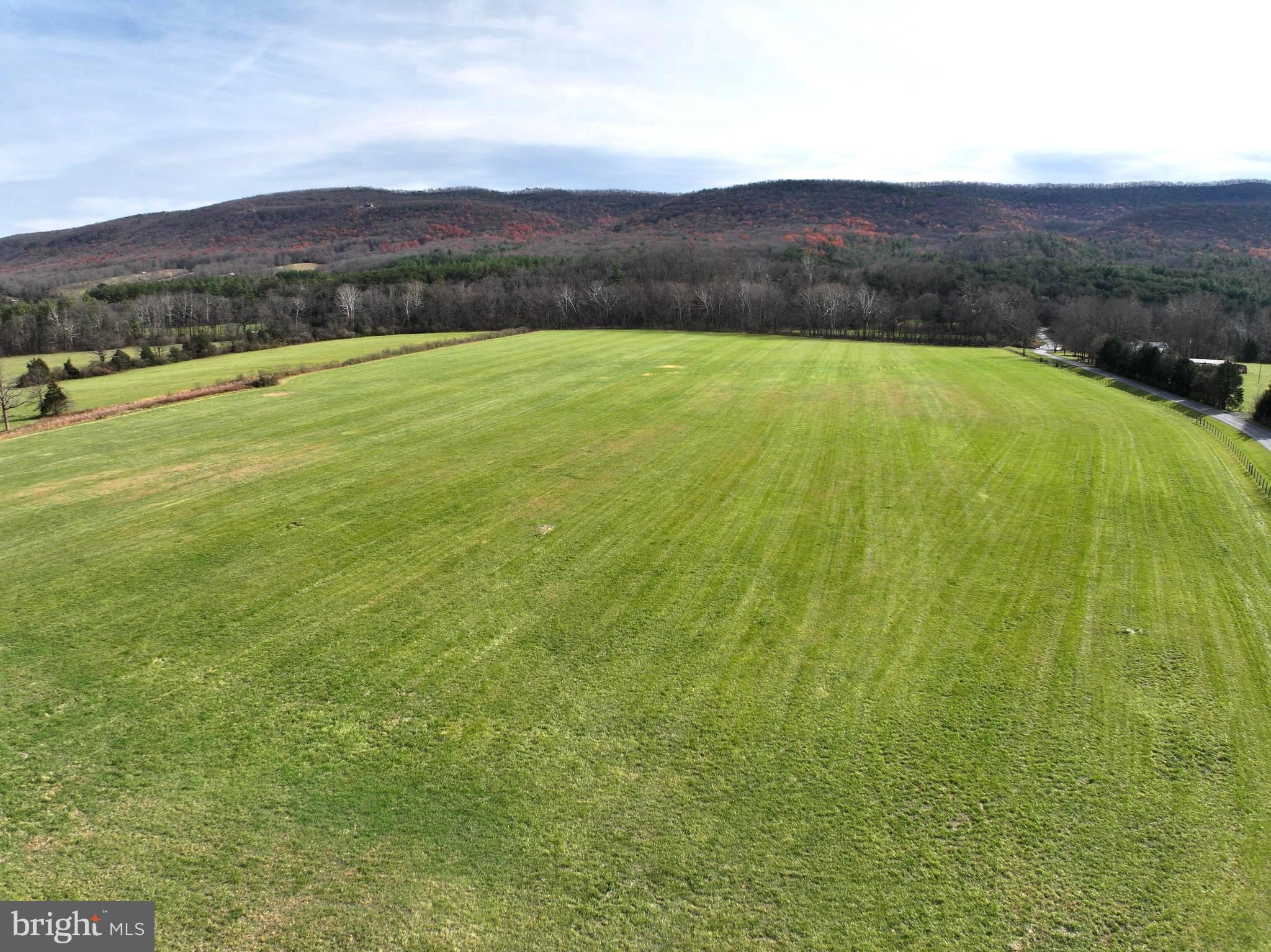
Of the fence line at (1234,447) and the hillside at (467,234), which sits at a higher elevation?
the hillside at (467,234)

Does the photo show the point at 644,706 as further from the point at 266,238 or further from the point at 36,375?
the point at 266,238

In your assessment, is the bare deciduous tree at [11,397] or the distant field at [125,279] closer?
the bare deciduous tree at [11,397]

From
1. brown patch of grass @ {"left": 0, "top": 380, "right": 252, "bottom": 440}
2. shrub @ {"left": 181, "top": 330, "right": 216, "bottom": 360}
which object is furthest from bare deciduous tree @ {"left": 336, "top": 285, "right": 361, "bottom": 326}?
brown patch of grass @ {"left": 0, "top": 380, "right": 252, "bottom": 440}

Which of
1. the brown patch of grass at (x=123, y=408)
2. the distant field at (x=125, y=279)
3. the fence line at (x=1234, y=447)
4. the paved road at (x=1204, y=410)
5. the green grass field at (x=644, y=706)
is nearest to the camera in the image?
the green grass field at (x=644, y=706)

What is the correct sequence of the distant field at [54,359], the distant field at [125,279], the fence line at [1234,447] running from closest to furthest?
the fence line at [1234,447]
the distant field at [54,359]
the distant field at [125,279]

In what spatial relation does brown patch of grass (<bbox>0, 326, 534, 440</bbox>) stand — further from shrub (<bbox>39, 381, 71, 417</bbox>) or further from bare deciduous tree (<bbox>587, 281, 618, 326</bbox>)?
bare deciduous tree (<bbox>587, 281, 618, 326</bbox>)

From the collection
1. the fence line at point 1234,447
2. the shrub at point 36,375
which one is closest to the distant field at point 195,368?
the shrub at point 36,375

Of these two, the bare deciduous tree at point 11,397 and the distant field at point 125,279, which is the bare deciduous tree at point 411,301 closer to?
the bare deciduous tree at point 11,397

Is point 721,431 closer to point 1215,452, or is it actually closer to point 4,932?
point 1215,452

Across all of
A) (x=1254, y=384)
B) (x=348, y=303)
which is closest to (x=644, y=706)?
(x=1254, y=384)
